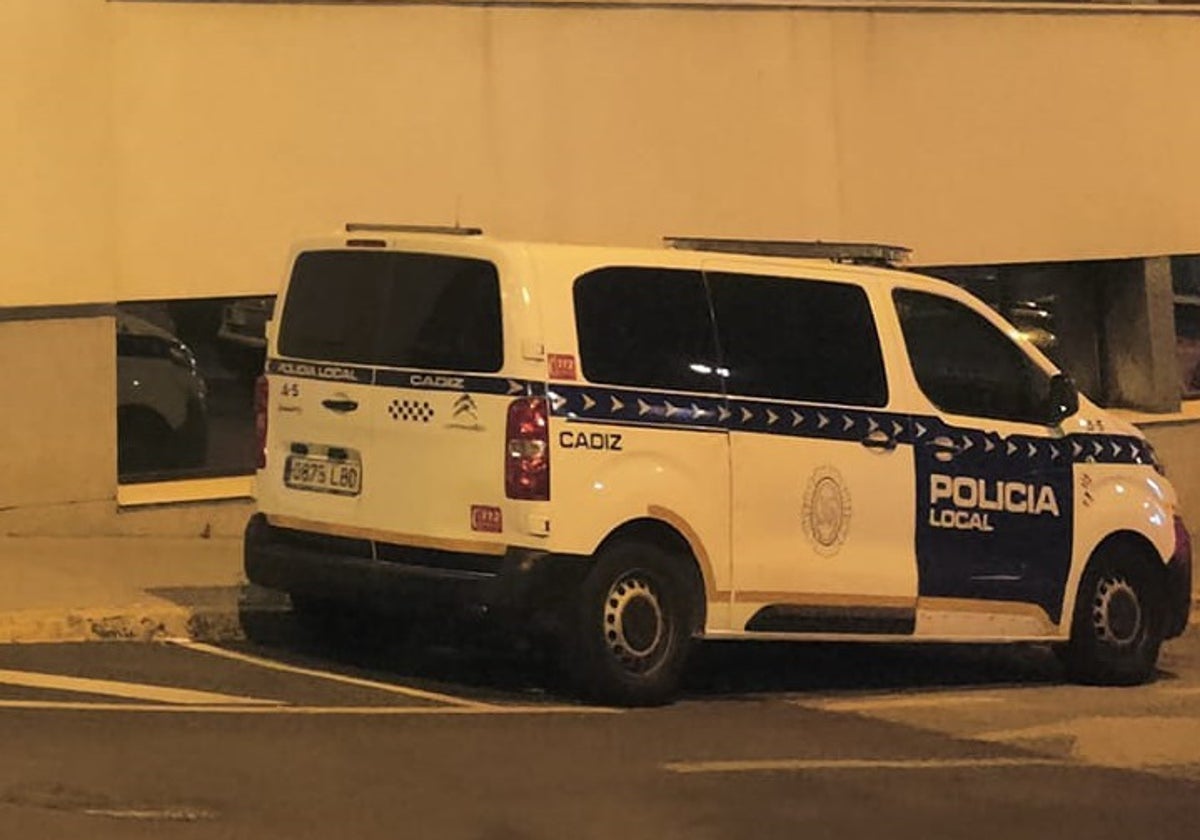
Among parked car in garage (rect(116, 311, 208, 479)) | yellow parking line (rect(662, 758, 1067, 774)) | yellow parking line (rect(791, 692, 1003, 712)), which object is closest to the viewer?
yellow parking line (rect(662, 758, 1067, 774))

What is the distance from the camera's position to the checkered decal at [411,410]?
31.3 ft

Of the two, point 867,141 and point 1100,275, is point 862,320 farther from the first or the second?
point 1100,275

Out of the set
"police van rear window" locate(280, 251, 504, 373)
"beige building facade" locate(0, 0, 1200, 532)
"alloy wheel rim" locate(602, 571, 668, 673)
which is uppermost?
"beige building facade" locate(0, 0, 1200, 532)

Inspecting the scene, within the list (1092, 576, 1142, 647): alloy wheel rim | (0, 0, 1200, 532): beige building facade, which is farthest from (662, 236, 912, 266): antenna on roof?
(0, 0, 1200, 532): beige building facade

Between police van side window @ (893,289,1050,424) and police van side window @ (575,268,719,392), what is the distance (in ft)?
3.97

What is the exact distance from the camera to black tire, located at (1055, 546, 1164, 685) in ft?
37.0

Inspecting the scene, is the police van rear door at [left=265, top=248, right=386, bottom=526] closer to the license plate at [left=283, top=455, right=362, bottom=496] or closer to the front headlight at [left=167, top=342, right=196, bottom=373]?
the license plate at [left=283, top=455, right=362, bottom=496]

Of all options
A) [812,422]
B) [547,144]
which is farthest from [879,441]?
[547,144]

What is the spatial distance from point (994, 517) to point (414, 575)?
117 inches

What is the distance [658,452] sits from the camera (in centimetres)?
963

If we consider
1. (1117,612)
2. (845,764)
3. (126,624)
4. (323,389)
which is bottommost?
(845,764)

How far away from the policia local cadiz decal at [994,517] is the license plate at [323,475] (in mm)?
2675

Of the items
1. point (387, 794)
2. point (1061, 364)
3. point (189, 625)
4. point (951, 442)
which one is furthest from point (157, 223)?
point (1061, 364)

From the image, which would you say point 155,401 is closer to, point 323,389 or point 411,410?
point 323,389
